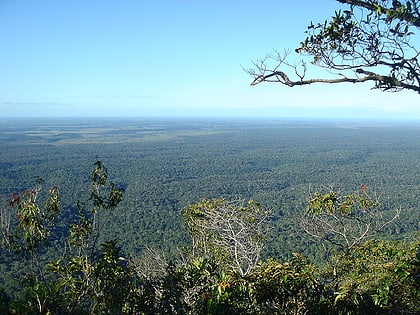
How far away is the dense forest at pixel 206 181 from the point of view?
17.6 metres

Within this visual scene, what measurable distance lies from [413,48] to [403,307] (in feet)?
7.63

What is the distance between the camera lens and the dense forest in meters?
17.6

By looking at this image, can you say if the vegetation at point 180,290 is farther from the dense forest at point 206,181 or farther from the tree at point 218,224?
the tree at point 218,224

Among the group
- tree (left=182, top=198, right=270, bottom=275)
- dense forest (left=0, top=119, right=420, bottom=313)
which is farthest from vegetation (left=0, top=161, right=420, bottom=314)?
tree (left=182, top=198, right=270, bottom=275)

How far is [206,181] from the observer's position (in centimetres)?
4612

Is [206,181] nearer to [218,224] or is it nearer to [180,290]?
[218,224]

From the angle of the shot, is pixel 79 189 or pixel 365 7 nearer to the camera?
pixel 365 7

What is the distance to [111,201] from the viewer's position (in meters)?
3.71

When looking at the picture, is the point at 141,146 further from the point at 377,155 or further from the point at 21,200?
the point at 21,200

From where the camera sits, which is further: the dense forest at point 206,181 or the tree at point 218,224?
the dense forest at point 206,181

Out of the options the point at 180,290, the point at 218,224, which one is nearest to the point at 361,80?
the point at 180,290

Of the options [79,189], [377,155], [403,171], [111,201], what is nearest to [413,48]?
[111,201]

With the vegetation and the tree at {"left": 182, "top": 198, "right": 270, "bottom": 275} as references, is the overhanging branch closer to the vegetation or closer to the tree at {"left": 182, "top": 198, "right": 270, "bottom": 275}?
the vegetation

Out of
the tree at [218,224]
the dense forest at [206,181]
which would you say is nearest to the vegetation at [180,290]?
the dense forest at [206,181]
